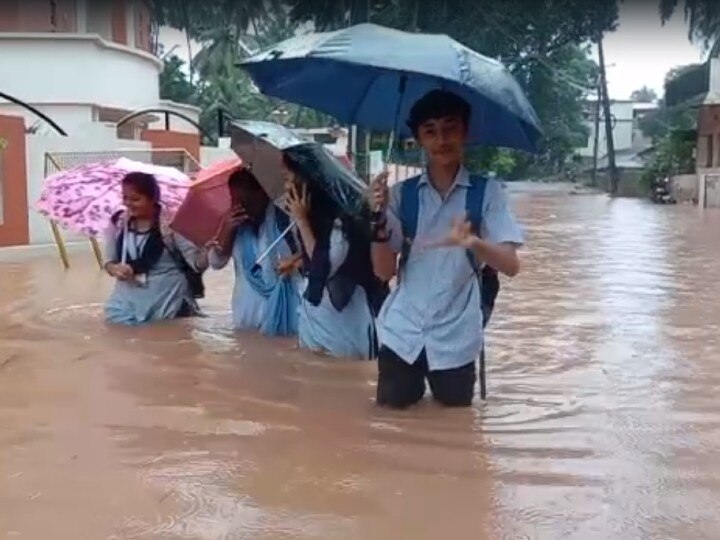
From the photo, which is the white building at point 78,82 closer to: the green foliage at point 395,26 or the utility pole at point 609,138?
the green foliage at point 395,26

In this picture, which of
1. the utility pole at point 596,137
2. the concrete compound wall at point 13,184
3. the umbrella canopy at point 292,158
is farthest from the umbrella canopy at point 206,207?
the utility pole at point 596,137

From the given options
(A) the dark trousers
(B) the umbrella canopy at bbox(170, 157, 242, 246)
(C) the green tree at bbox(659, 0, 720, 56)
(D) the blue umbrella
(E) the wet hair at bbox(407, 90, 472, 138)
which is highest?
(C) the green tree at bbox(659, 0, 720, 56)

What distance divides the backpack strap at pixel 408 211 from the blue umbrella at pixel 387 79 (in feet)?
1.61

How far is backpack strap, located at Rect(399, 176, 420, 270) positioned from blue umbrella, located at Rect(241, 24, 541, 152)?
49 centimetres

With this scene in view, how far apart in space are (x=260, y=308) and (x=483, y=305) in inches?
92.0

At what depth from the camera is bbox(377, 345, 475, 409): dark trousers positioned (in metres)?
5.12

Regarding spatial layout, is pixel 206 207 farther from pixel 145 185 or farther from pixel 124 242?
pixel 124 242

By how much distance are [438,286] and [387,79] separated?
1.27 m

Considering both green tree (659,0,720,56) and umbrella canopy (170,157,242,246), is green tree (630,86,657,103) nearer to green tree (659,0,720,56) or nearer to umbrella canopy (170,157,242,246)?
green tree (659,0,720,56)

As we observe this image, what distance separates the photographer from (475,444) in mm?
4816

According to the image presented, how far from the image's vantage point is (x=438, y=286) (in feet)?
16.3

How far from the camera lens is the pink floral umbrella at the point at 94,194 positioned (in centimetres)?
757

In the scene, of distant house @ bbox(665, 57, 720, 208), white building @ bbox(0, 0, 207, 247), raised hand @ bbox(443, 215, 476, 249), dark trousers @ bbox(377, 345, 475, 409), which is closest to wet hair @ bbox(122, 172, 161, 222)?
dark trousers @ bbox(377, 345, 475, 409)

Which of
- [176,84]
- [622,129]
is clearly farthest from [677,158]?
[622,129]
